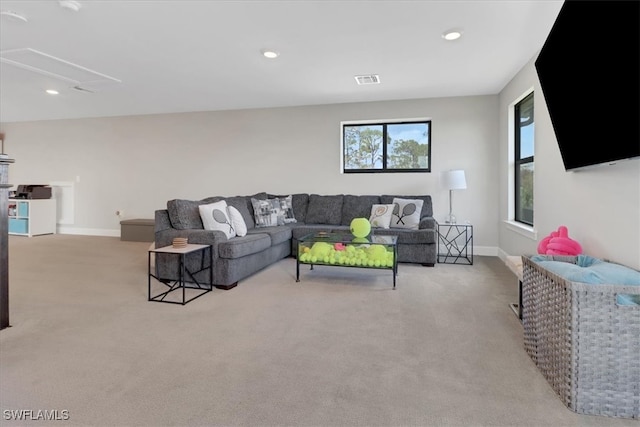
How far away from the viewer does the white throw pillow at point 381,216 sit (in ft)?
14.6

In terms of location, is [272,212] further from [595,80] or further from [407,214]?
[595,80]

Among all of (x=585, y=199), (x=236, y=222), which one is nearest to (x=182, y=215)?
(x=236, y=222)

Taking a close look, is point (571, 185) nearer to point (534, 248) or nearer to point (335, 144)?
point (534, 248)

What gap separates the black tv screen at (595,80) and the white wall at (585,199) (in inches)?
3.6

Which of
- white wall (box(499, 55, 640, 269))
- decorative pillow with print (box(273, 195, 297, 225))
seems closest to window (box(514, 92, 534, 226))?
white wall (box(499, 55, 640, 269))

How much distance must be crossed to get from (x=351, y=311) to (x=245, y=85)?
131 inches

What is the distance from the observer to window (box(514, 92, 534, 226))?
3.89 meters

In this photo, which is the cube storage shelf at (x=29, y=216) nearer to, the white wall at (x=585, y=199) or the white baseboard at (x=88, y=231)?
the white baseboard at (x=88, y=231)

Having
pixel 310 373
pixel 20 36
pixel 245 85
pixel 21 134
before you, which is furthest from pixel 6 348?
pixel 21 134

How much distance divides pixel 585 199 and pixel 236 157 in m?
4.92

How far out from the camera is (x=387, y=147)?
5.37m

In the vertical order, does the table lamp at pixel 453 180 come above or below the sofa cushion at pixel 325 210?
above
